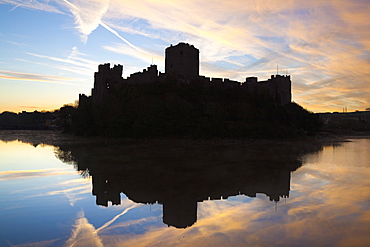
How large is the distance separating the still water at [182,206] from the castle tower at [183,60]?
29526 millimetres

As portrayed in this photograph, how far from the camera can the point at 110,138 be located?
35.8 meters

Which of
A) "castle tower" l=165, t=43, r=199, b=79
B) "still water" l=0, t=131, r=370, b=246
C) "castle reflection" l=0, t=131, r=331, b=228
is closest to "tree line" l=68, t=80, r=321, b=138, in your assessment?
"castle tower" l=165, t=43, r=199, b=79

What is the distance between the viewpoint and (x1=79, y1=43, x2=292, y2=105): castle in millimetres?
40969

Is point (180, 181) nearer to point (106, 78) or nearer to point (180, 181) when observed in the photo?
point (180, 181)

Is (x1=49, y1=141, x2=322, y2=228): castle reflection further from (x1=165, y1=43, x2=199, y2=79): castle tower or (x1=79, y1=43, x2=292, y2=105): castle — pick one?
(x1=165, y1=43, x2=199, y2=79): castle tower

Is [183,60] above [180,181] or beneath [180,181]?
above

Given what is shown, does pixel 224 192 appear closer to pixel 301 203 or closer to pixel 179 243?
pixel 301 203

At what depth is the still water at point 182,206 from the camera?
6359mm

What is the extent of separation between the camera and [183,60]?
42906mm

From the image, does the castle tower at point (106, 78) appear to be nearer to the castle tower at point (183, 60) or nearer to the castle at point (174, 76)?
the castle at point (174, 76)

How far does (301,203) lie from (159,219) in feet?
16.0

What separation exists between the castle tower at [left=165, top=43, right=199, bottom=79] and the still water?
29.5 metres

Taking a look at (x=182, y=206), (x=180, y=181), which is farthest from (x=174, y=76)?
(x=182, y=206)

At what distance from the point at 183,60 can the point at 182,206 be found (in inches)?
1430
